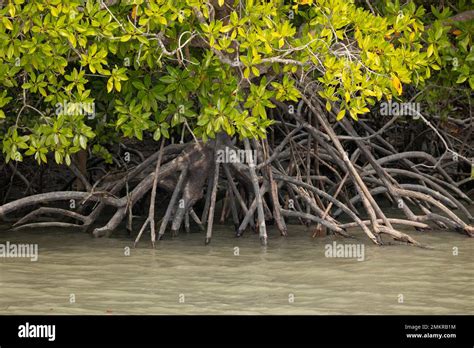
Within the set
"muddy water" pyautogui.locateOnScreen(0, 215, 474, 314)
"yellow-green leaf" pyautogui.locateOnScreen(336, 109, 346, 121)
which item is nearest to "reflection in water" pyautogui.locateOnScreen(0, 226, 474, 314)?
"muddy water" pyautogui.locateOnScreen(0, 215, 474, 314)

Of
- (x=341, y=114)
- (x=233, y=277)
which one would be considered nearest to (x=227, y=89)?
(x=341, y=114)

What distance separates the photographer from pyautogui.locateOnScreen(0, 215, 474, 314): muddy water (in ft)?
22.0

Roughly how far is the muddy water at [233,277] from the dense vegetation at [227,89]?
268mm

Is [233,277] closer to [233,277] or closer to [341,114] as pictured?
[233,277]

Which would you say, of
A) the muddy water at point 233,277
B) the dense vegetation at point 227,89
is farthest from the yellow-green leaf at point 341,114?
the muddy water at point 233,277

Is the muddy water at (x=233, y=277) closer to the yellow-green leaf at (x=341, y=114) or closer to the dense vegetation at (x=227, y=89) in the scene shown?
the dense vegetation at (x=227, y=89)

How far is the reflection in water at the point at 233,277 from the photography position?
6691 millimetres

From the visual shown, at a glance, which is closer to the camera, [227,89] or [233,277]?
[233,277]

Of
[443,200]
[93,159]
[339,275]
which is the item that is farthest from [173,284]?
[93,159]

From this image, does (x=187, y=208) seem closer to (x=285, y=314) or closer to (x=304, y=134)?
(x=304, y=134)

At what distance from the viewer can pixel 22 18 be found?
25.1 feet

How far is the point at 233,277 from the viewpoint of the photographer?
768 centimetres

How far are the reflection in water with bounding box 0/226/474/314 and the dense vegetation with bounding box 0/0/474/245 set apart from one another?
0.83 ft

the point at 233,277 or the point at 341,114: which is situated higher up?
the point at 341,114
